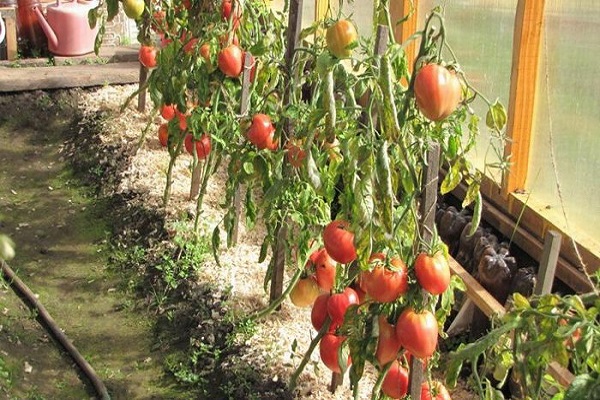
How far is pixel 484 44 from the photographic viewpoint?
434 cm

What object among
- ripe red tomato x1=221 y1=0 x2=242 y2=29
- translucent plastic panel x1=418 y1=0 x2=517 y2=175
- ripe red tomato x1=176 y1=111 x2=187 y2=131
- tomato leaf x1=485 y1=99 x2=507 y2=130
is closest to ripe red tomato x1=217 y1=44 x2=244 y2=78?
ripe red tomato x1=221 y1=0 x2=242 y2=29

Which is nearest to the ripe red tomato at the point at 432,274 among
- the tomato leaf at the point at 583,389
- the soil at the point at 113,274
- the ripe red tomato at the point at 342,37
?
the ripe red tomato at the point at 342,37

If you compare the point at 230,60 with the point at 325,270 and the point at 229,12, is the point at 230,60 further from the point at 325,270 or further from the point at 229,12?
the point at 325,270

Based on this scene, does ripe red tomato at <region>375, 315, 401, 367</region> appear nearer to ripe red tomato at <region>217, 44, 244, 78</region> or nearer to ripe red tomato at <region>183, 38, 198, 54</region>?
ripe red tomato at <region>217, 44, 244, 78</region>

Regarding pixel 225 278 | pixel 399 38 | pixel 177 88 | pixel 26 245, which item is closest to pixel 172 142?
pixel 177 88

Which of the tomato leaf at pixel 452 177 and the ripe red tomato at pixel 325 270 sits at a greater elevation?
the tomato leaf at pixel 452 177

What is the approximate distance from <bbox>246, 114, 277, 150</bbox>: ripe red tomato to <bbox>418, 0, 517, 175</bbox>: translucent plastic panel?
3.84 feet

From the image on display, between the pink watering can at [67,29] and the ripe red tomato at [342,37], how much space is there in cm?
444

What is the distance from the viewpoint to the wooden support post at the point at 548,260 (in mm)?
2424

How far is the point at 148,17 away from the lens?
476 cm

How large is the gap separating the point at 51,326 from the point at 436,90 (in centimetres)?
228

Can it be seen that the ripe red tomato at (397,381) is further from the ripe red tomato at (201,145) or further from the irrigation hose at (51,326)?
the ripe red tomato at (201,145)

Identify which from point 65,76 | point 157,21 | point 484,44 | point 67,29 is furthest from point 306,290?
point 67,29

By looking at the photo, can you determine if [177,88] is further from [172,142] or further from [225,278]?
[225,278]
